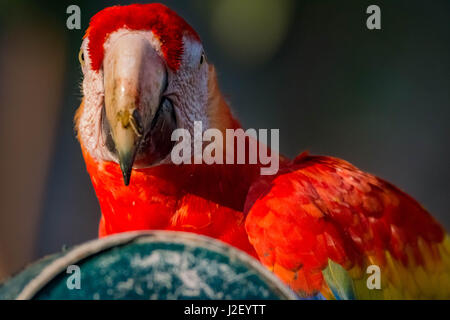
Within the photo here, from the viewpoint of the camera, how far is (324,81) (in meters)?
2.05

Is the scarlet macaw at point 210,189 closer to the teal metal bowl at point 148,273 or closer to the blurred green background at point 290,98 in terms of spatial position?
the teal metal bowl at point 148,273

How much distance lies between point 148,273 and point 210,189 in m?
0.43

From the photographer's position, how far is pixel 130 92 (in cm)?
59

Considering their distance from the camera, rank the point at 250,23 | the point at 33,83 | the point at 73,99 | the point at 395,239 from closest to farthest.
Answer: the point at 395,239 → the point at 33,83 → the point at 250,23 → the point at 73,99

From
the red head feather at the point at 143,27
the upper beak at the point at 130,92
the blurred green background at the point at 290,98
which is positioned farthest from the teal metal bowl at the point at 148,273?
the blurred green background at the point at 290,98

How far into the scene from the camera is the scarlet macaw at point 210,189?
63cm

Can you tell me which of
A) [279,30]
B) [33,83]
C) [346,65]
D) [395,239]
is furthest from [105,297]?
[346,65]

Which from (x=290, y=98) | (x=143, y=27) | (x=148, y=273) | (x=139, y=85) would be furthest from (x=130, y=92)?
(x=290, y=98)

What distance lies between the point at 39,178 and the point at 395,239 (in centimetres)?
147

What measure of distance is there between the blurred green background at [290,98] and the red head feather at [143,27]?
1182 mm

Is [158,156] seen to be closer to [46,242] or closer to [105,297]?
[105,297]

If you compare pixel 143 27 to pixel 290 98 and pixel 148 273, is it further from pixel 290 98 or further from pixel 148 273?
pixel 290 98

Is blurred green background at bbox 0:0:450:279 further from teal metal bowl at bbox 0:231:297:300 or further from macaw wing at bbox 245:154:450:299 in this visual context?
teal metal bowl at bbox 0:231:297:300

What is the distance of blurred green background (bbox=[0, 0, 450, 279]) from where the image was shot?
1789mm
